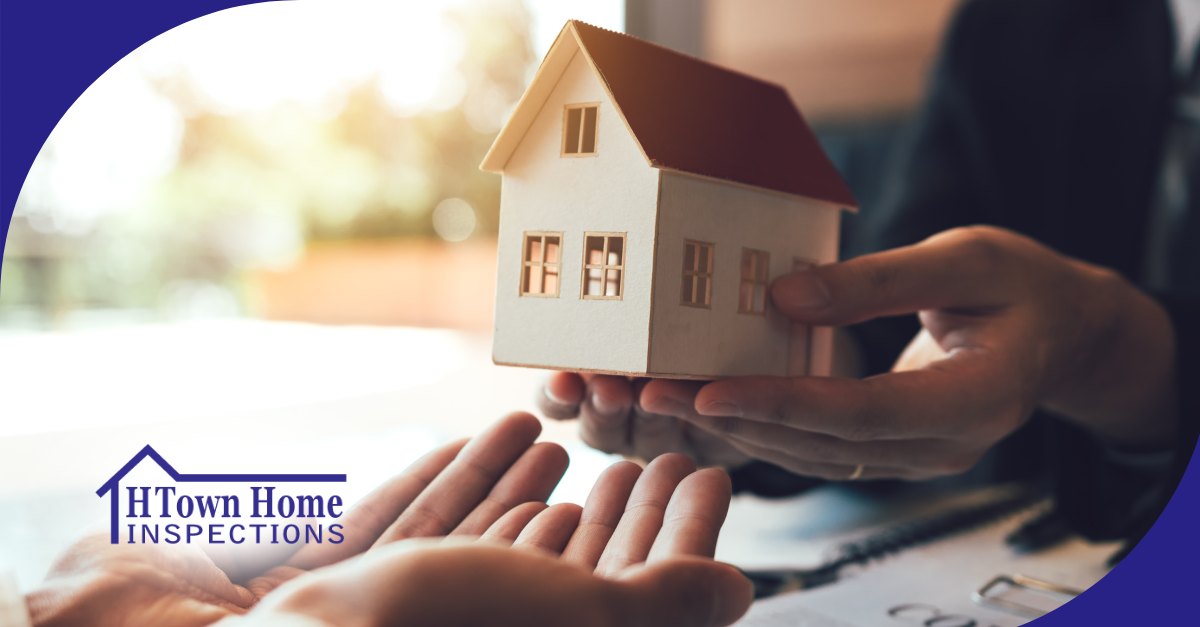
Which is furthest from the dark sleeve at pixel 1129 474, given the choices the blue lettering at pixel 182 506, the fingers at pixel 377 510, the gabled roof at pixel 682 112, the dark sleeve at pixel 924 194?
the blue lettering at pixel 182 506

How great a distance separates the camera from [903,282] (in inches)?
37.7

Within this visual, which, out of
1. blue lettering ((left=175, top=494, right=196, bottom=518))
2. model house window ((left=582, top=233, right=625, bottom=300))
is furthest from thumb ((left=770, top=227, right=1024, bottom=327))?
blue lettering ((left=175, top=494, right=196, bottom=518))

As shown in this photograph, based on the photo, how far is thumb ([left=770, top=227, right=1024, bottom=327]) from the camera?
0.93 meters

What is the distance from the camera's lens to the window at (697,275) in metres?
0.86

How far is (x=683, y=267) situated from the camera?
0.85 metres

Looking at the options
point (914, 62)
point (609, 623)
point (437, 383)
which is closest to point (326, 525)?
point (609, 623)

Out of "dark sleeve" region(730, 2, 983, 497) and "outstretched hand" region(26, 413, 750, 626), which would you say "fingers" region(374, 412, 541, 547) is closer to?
"outstretched hand" region(26, 413, 750, 626)

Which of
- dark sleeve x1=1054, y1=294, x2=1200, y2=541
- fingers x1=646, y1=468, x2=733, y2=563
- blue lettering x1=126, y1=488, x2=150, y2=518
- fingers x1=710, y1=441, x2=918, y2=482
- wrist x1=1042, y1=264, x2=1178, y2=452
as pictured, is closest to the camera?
fingers x1=646, y1=468, x2=733, y2=563

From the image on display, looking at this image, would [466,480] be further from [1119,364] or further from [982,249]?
[1119,364]

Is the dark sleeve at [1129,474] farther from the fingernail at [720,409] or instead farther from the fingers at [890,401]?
the fingernail at [720,409]

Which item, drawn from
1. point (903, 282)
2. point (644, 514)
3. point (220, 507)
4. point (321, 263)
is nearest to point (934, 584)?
point (903, 282)

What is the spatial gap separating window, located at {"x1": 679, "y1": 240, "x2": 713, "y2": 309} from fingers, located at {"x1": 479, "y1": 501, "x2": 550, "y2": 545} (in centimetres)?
28

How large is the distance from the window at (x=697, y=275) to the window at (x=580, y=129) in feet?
0.52

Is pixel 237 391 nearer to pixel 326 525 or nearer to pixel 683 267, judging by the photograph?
pixel 326 525
